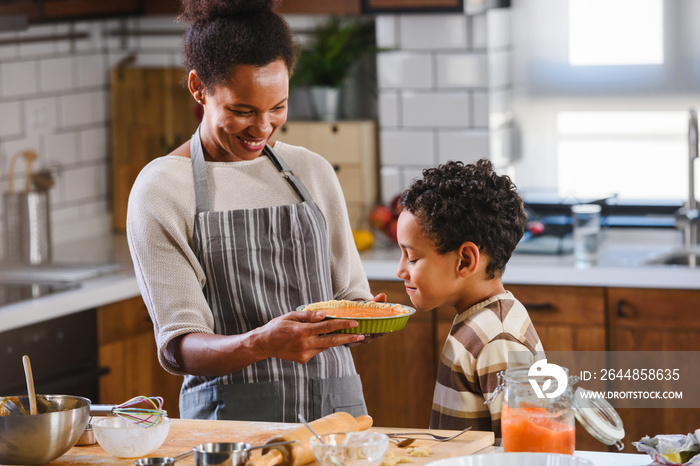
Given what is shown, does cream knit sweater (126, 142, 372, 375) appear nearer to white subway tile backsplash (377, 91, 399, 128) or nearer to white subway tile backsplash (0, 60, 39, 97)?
white subway tile backsplash (377, 91, 399, 128)

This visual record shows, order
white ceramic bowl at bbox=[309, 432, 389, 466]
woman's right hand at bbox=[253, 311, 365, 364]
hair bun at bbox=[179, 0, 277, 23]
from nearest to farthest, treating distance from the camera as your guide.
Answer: white ceramic bowl at bbox=[309, 432, 389, 466], woman's right hand at bbox=[253, 311, 365, 364], hair bun at bbox=[179, 0, 277, 23]

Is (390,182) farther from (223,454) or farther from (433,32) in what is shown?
(223,454)

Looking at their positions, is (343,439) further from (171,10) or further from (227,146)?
(171,10)

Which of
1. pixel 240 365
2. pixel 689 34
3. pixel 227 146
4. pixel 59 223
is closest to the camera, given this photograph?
pixel 240 365

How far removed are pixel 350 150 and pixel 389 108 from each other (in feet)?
0.71

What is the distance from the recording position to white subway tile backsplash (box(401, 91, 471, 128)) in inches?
144

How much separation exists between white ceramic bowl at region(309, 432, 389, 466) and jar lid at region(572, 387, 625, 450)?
27cm

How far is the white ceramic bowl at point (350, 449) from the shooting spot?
4.21ft

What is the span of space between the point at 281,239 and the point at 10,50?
2172mm

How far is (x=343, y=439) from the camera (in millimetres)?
1309

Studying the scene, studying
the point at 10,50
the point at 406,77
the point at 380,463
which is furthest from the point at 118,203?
the point at 380,463

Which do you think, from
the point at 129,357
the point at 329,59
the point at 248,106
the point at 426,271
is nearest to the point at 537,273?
the point at 329,59

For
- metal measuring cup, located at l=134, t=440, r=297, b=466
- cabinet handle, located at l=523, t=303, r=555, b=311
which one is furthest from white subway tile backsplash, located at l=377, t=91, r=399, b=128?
metal measuring cup, located at l=134, t=440, r=297, b=466

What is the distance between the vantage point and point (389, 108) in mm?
3742
